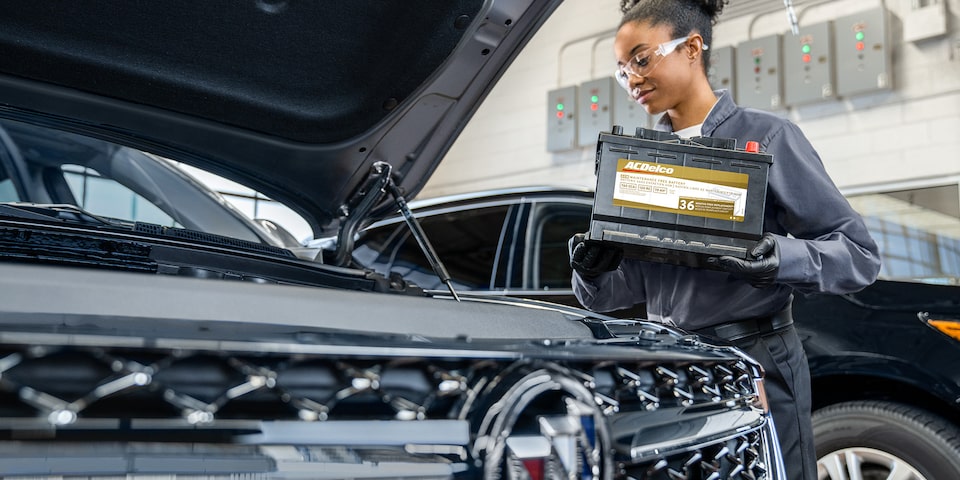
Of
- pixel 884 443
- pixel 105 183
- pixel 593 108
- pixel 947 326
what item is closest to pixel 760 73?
pixel 593 108

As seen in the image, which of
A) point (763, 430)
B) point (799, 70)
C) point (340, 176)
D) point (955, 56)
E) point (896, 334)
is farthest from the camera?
point (799, 70)

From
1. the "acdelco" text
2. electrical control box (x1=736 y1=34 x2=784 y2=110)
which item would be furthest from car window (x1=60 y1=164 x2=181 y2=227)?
electrical control box (x1=736 y1=34 x2=784 y2=110)

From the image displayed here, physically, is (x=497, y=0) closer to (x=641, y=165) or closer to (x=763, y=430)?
(x=641, y=165)

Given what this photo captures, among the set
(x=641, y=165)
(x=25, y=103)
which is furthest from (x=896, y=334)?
(x=25, y=103)

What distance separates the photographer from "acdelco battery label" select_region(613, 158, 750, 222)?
1476 mm

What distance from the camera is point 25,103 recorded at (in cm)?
168

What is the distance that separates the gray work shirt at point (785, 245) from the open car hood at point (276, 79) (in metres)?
0.54

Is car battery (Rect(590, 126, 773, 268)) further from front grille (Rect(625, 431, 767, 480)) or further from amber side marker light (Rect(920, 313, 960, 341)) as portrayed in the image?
amber side marker light (Rect(920, 313, 960, 341))

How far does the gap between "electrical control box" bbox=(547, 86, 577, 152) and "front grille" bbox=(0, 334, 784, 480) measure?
6154 mm

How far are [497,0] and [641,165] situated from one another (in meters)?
0.51

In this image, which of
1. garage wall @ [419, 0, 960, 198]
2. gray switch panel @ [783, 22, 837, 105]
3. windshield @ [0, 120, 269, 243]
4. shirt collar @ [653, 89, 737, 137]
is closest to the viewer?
windshield @ [0, 120, 269, 243]

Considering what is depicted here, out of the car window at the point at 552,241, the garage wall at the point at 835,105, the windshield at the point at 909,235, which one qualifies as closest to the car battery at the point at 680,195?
the car window at the point at 552,241

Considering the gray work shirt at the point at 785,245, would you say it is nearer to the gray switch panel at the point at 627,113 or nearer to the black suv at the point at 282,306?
the black suv at the point at 282,306

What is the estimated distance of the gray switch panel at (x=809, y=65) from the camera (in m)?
5.74
